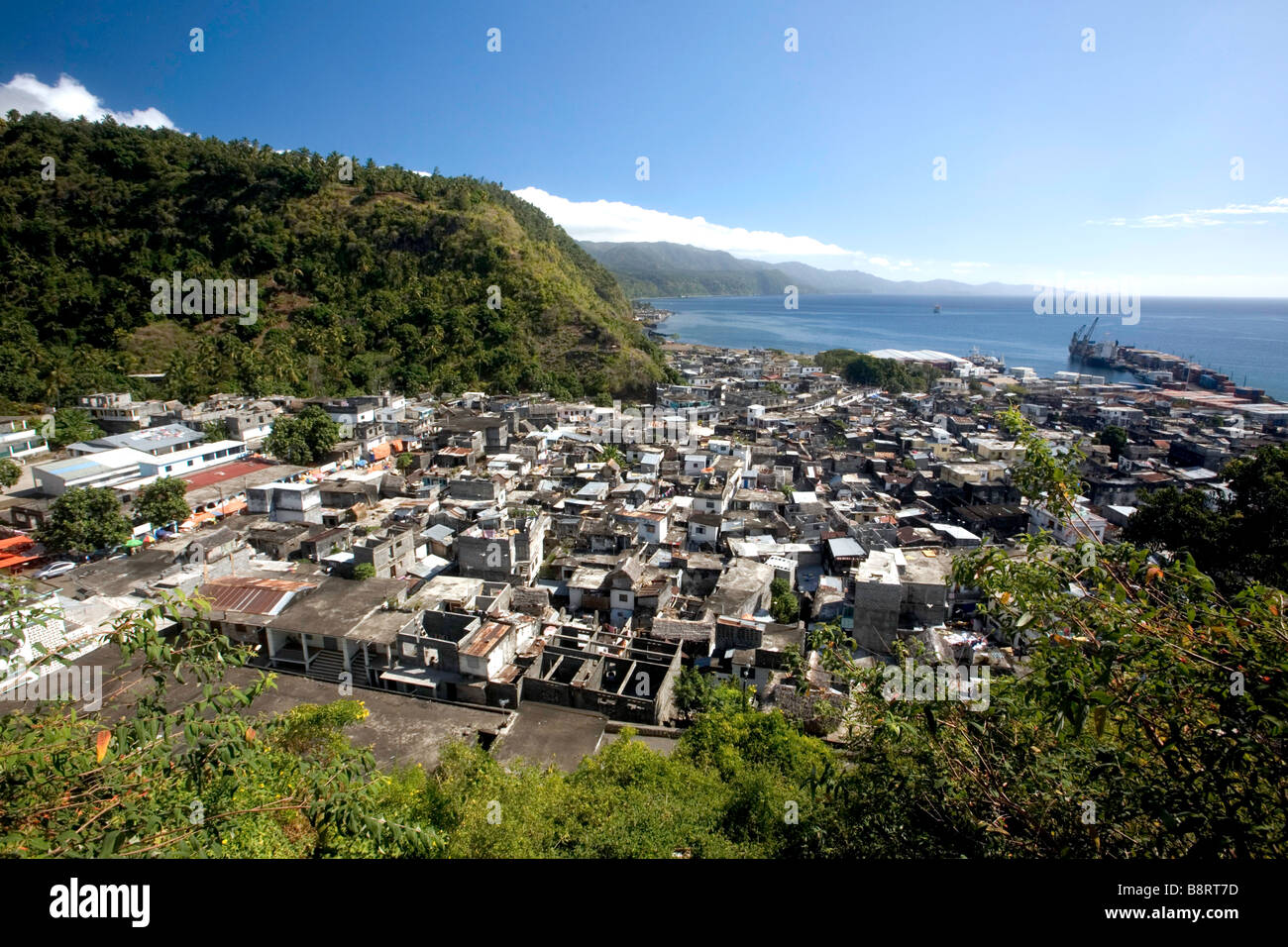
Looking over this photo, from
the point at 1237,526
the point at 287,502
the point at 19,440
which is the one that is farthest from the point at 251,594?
the point at 19,440

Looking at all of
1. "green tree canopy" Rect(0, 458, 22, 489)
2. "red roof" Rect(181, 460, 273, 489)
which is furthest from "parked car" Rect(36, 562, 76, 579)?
"green tree canopy" Rect(0, 458, 22, 489)

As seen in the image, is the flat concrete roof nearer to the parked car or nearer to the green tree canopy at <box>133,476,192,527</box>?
the parked car

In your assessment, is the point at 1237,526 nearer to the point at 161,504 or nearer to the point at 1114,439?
the point at 1114,439

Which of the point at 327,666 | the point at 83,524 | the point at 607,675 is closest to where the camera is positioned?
the point at 607,675

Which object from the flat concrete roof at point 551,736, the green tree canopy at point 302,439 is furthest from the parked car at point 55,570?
the flat concrete roof at point 551,736

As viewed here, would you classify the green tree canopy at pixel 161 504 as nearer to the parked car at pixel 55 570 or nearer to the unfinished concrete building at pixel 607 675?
the parked car at pixel 55 570
